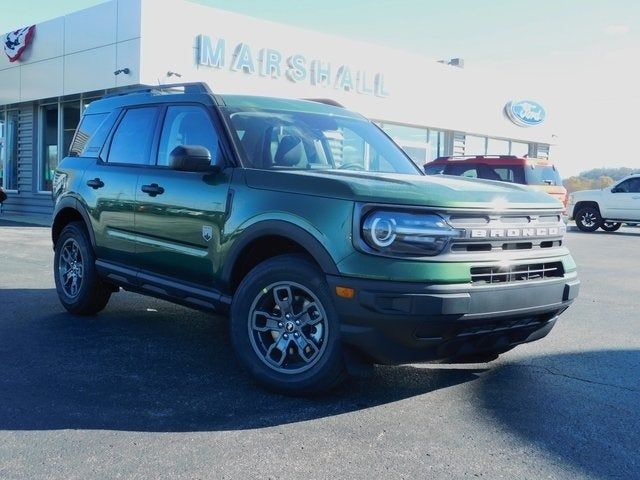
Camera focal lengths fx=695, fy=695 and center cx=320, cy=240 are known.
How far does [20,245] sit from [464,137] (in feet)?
62.8

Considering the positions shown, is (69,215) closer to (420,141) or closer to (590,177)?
(420,141)

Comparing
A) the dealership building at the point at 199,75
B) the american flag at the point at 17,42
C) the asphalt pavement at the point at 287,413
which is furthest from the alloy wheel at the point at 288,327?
the american flag at the point at 17,42

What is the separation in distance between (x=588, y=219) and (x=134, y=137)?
1916 centimetres

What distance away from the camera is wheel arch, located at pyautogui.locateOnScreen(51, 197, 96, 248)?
6073 mm

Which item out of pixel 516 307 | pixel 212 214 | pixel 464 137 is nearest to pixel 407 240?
pixel 516 307

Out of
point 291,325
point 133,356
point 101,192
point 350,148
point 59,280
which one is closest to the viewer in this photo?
point 291,325

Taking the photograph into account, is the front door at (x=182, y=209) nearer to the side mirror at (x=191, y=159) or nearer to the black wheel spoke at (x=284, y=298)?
the side mirror at (x=191, y=159)

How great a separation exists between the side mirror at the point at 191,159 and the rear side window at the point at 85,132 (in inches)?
81.3

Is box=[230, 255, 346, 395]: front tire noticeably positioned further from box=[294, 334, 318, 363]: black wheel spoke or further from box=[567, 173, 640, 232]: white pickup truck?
box=[567, 173, 640, 232]: white pickup truck

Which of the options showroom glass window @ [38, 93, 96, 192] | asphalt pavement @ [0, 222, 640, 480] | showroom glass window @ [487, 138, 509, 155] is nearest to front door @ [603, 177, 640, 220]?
showroom glass window @ [487, 138, 509, 155]

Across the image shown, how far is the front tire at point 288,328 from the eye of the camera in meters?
3.98

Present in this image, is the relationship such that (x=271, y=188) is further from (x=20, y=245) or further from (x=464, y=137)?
(x=464, y=137)

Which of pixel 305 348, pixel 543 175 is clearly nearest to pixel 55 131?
pixel 543 175

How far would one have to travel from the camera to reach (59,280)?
655 cm
